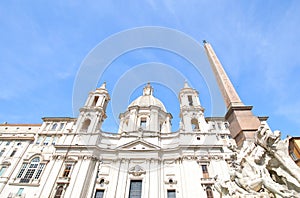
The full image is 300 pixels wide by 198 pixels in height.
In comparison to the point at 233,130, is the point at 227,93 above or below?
above

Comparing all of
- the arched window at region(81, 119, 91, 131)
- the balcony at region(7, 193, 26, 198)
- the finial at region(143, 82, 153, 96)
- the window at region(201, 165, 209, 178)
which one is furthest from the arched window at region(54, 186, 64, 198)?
the finial at region(143, 82, 153, 96)

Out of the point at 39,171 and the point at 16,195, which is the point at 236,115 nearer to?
the point at 39,171

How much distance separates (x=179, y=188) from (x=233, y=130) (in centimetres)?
1571

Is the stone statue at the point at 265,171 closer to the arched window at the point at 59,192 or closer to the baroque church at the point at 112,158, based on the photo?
the baroque church at the point at 112,158

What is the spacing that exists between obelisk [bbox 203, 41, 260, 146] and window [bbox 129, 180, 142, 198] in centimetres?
1694

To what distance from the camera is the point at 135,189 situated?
2144cm

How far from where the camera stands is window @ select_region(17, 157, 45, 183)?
2188 centimetres

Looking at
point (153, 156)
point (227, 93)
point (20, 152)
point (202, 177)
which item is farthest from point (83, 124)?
point (227, 93)

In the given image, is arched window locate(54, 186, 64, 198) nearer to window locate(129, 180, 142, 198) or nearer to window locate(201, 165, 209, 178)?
window locate(129, 180, 142, 198)

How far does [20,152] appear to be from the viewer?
2483 centimetres

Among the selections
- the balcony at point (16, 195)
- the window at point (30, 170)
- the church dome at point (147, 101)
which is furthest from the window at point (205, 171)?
the balcony at point (16, 195)

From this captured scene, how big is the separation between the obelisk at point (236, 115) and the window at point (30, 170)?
996 inches

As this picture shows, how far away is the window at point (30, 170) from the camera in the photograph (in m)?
21.9

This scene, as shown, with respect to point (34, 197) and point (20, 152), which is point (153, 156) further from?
point (20, 152)
